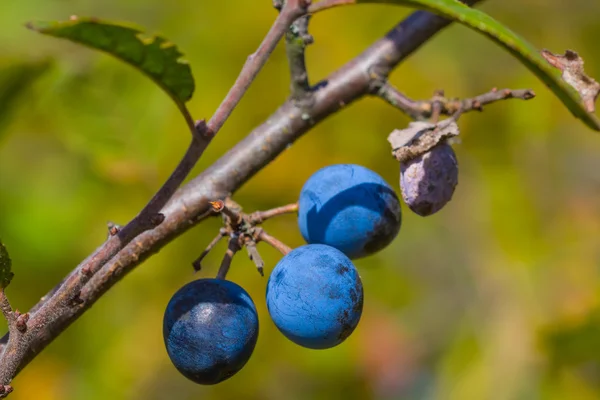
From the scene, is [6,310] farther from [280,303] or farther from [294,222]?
[294,222]

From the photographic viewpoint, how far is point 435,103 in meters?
1.40

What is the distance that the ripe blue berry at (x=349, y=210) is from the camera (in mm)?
1301

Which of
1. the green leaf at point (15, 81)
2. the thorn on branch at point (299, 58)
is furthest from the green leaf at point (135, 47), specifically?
the green leaf at point (15, 81)

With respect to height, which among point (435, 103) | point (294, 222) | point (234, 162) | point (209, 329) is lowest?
point (209, 329)

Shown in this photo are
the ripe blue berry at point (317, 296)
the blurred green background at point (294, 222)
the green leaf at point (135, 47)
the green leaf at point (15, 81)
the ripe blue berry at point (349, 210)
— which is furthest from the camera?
the blurred green background at point (294, 222)

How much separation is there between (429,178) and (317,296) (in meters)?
0.30

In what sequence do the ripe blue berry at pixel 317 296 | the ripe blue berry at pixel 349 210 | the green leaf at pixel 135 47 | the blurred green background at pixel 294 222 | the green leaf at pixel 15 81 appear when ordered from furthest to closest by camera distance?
the blurred green background at pixel 294 222 < the green leaf at pixel 15 81 < the ripe blue berry at pixel 349 210 < the ripe blue berry at pixel 317 296 < the green leaf at pixel 135 47

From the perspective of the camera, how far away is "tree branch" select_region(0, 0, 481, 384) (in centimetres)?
102

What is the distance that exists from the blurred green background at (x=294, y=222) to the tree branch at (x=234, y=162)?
716mm

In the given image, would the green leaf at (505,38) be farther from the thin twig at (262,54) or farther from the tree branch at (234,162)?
the tree branch at (234,162)

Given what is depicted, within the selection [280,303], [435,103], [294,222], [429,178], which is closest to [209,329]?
[280,303]

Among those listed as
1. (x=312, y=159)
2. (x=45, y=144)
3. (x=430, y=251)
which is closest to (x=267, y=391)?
(x=312, y=159)

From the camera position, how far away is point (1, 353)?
1054mm

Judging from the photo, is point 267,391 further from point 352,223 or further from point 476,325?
point 352,223
